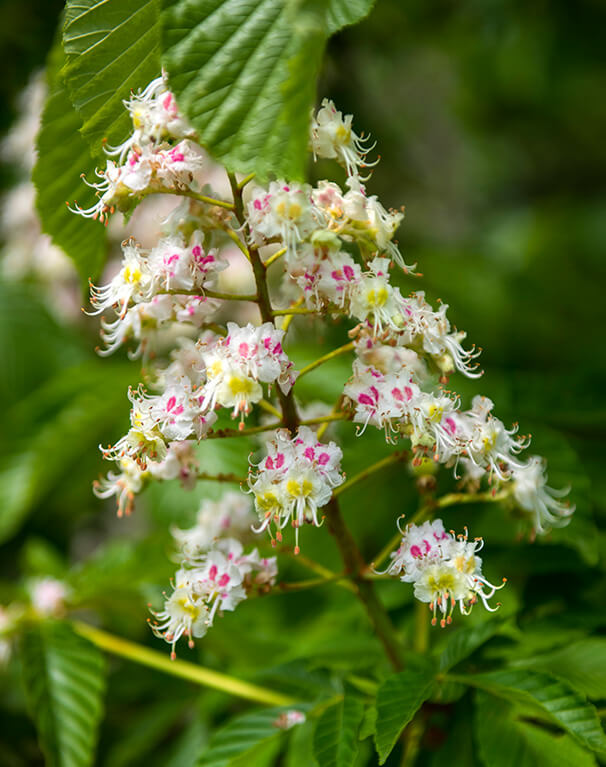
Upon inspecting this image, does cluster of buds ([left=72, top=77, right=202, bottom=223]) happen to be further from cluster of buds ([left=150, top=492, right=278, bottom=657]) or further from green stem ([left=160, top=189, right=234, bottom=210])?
cluster of buds ([left=150, top=492, right=278, bottom=657])

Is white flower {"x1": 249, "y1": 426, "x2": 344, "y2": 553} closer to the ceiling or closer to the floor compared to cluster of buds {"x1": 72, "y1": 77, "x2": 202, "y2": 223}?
closer to the floor

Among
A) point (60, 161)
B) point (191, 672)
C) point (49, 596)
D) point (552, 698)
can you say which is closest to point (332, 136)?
point (60, 161)

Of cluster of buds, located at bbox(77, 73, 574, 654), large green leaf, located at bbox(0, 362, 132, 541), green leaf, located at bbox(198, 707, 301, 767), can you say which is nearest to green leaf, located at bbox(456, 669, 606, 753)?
cluster of buds, located at bbox(77, 73, 574, 654)

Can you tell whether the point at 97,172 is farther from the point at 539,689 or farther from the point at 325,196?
the point at 539,689

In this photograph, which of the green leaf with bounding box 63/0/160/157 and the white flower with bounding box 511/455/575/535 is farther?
the white flower with bounding box 511/455/575/535

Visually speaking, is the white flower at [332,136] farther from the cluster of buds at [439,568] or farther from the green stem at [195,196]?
the cluster of buds at [439,568]

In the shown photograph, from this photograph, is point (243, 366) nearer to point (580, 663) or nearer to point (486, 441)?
point (486, 441)

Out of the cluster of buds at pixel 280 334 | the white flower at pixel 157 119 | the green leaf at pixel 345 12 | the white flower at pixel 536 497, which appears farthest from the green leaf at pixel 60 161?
the white flower at pixel 536 497
